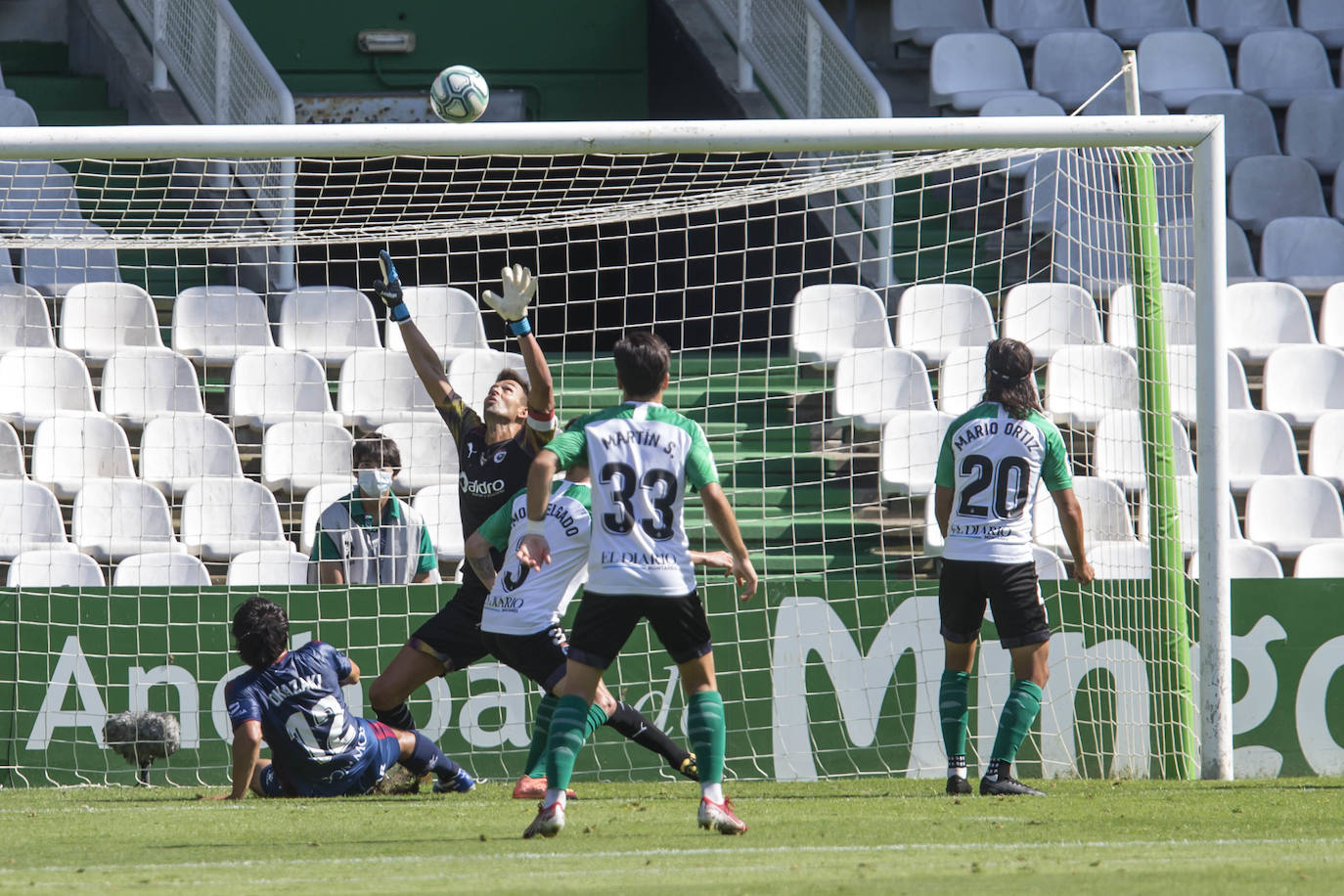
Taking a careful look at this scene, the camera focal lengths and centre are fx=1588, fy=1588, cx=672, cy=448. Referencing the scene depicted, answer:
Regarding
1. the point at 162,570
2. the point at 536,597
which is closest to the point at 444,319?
the point at 162,570

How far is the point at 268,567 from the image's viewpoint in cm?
830

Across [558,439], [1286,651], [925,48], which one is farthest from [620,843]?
[925,48]

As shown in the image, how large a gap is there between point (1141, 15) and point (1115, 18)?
0.22 metres

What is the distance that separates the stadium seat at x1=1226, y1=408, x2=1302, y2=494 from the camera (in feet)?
31.1

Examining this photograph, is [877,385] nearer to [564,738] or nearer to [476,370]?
[476,370]

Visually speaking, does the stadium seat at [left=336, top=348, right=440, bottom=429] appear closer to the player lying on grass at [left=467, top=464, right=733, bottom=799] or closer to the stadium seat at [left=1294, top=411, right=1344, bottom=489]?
the player lying on grass at [left=467, top=464, right=733, bottom=799]

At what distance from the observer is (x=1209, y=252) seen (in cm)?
695

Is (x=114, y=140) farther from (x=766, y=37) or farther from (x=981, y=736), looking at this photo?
(x=766, y=37)

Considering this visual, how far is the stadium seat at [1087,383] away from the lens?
9078 mm

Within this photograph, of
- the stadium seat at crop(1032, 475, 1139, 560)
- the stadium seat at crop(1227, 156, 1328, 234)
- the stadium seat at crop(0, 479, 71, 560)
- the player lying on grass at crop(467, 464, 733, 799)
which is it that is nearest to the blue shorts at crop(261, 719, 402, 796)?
the player lying on grass at crop(467, 464, 733, 799)

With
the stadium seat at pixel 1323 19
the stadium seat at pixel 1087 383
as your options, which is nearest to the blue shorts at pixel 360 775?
the stadium seat at pixel 1087 383

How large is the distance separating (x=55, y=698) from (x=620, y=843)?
3.77 metres

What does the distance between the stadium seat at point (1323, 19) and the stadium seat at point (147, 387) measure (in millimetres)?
9838

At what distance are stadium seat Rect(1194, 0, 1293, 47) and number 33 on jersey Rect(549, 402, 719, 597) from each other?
10.4m
